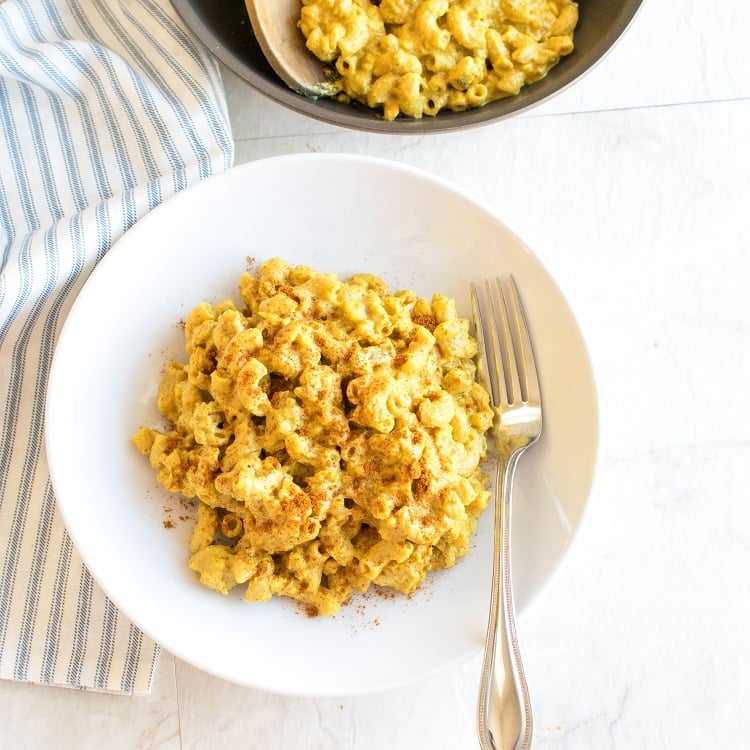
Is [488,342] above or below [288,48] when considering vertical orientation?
below

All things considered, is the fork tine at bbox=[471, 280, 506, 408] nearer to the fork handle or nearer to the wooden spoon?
the fork handle

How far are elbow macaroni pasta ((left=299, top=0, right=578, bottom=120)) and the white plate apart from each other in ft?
0.68

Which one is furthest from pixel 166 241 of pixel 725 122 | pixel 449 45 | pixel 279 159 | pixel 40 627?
pixel 725 122

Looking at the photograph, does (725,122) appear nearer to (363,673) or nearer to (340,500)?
(340,500)

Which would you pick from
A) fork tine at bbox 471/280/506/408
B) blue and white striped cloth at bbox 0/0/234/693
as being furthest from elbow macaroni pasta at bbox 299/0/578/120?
fork tine at bbox 471/280/506/408

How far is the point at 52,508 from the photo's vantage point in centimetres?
195

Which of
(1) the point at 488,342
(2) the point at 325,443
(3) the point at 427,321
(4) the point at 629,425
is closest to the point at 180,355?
(2) the point at 325,443

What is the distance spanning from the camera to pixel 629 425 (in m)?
2.03

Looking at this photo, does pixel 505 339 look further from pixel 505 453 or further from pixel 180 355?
pixel 180 355

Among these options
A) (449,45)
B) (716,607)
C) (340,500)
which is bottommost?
(716,607)

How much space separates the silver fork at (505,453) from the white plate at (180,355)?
41mm

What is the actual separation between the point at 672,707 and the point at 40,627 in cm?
149

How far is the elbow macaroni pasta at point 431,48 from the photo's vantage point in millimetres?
1828

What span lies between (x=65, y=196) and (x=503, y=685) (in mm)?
1474
